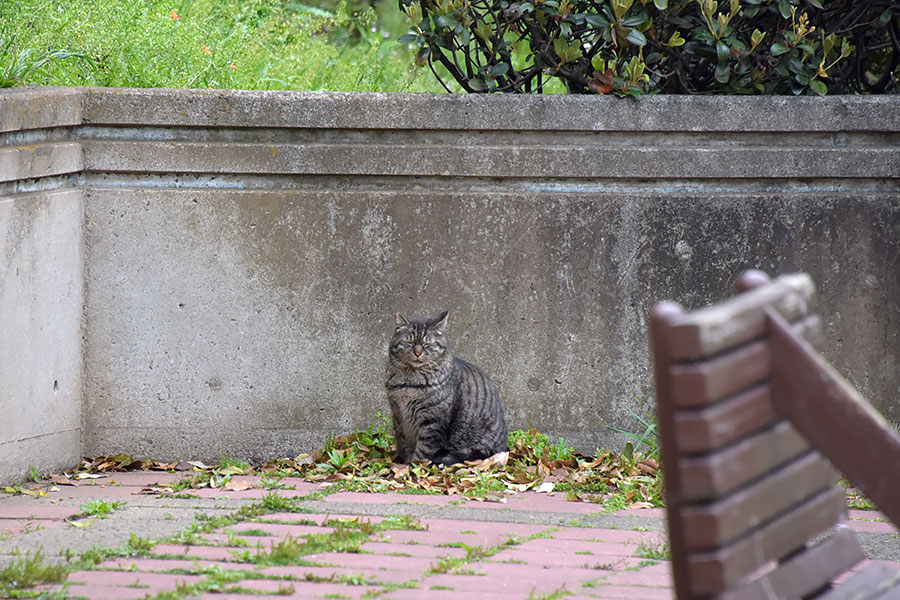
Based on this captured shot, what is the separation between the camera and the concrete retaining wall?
201 inches

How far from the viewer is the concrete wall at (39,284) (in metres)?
4.58

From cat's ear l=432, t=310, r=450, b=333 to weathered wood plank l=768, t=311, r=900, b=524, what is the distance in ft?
10.2

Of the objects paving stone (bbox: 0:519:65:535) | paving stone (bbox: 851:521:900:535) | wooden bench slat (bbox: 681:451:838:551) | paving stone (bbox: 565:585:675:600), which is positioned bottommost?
paving stone (bbox: 851:521:900:535)

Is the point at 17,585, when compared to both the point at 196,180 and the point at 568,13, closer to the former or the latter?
the point at 196,180

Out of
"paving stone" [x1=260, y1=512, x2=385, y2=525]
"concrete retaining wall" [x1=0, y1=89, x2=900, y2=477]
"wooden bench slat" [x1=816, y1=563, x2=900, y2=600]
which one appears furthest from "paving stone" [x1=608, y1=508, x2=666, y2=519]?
"wooden bench slat" [x1=816, y1=563, x2=900, y2=600]

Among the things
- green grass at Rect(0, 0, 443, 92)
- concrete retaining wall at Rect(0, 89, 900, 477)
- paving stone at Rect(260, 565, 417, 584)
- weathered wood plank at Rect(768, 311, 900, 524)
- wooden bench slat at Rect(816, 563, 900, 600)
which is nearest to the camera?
weathered wood plank at Rect(768, 311, 900, 524)

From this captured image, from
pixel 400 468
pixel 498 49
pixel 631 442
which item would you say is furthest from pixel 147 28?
pixel 631 442

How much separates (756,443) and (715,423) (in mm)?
173

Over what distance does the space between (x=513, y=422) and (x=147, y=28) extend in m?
2.78

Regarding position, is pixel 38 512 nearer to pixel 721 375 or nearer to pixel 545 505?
pixel 545 505

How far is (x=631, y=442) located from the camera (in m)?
5.15

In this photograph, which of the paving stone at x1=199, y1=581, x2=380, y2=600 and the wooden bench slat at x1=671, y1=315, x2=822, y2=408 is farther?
the paving stone at x1=199, y1=581, x2=380, y2=600

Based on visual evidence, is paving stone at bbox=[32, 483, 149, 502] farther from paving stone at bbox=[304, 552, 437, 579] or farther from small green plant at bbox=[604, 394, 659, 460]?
small green plant at bbox=[604, 394, 659, 460]

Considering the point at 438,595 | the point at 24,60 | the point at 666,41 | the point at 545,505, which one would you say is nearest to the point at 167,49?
the point at 24,60
